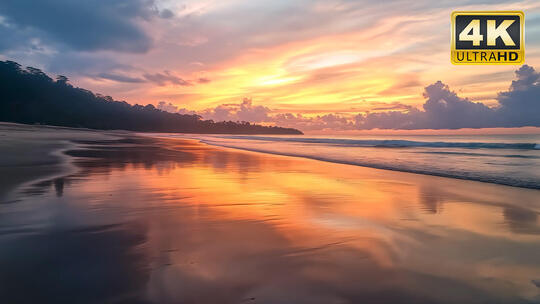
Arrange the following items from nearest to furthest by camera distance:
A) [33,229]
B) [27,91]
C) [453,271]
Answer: [453,271]
[33,229]
[27,91]

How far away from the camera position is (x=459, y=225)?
4820 millimetres

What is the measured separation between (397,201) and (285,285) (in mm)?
4641

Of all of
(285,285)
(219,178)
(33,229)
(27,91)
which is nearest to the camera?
(285,285)

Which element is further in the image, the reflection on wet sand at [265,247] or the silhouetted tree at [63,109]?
the silhouetted tree at [63,109]

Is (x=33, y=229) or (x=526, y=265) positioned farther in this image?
(x=33, y=229)

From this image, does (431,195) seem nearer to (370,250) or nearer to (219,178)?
(370,250)

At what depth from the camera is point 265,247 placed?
373 centimetres

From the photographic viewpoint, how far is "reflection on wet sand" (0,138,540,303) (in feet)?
8.71

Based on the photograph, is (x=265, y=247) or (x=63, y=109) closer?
(x=265, y=247)

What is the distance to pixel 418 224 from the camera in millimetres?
4859

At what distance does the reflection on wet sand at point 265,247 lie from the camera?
2.65 m

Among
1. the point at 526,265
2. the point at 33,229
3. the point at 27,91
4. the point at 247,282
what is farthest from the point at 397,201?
the point at 27,91

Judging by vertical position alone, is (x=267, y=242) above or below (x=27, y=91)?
below

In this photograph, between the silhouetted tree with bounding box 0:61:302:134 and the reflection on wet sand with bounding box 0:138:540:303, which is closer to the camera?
the reflection on wet sand with bounding box 0:138:540:303
